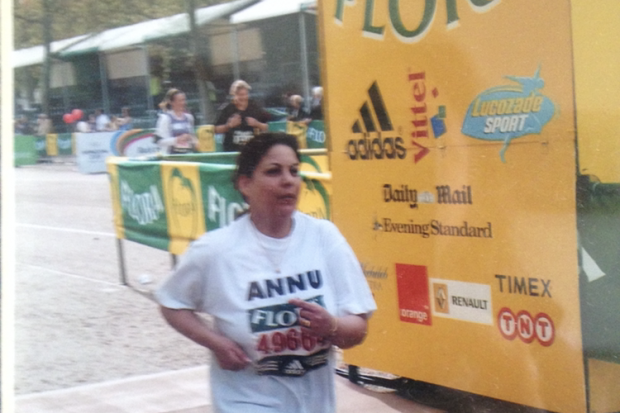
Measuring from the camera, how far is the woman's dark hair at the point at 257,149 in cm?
281

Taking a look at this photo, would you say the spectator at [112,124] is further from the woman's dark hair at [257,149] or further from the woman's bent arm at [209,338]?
the woman's bent arm at [209,338]

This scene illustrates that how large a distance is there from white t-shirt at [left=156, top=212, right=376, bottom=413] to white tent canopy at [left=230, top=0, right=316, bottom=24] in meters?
2.75

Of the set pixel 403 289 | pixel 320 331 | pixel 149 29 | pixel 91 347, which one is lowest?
pixel 91 347

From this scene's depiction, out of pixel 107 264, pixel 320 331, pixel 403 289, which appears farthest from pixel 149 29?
pixel 107 264

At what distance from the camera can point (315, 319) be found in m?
2.59

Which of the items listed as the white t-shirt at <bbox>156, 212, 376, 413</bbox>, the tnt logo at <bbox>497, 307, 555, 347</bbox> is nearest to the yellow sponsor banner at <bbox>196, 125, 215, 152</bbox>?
the tnt logo at <bbox>497, 307, 555, 347</bbox>

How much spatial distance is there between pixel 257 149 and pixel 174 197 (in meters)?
4.77

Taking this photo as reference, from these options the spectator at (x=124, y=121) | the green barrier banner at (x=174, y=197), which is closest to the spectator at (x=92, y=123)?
the spectator at (x=124, y=121)

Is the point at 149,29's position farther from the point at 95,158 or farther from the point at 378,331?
the point at 95,158

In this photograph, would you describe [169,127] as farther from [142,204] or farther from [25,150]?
[25,150]

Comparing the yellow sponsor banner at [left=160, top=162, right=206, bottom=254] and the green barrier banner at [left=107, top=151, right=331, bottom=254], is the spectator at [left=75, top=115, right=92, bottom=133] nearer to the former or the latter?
the green barrier banner at [left=107, top=151, right=331, bottom=254]

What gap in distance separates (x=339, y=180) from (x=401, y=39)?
89 cm

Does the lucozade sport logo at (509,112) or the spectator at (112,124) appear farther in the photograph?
the spectator at (112,124)

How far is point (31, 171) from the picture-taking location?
586 centimetres
